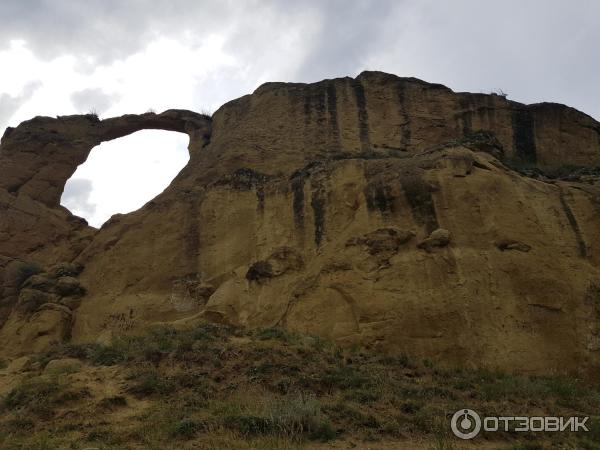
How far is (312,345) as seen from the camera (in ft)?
43.5

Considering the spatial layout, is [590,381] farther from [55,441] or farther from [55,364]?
[55,364]

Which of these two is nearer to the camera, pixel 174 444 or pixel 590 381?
pixel 174 444

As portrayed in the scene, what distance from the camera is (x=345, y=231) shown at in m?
16.3

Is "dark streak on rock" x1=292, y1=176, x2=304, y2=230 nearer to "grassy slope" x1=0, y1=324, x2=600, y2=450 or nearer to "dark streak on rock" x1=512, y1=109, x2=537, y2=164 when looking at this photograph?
"grassy slope" x1=0, y1=324, x2=600, y2=450

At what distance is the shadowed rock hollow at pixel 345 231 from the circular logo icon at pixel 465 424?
303 centimetres

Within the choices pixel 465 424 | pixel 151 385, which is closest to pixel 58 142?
pixel 151 385

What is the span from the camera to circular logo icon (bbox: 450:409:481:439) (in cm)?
921

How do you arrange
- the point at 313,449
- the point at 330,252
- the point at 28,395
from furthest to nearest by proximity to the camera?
the point at 330,252
the point at 28,395
the point at 313,449

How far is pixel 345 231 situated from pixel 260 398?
22.4 feet

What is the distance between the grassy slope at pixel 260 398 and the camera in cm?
895

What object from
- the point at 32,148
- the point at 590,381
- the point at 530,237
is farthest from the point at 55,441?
the point at 32,148

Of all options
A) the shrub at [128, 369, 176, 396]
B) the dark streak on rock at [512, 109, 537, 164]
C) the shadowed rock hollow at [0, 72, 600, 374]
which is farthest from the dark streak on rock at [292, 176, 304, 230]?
the dark streak on rock at [512, 109, 537, 164]

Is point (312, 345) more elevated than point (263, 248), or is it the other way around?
point (263, 248)

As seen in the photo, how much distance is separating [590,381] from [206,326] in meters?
8.55
